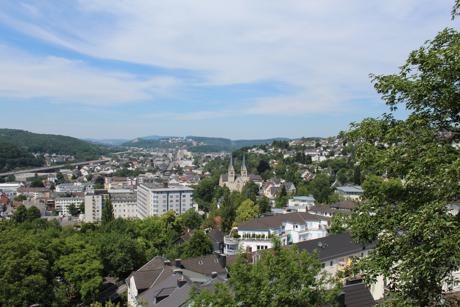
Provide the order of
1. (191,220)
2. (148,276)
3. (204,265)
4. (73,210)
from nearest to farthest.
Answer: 1. (148,276)
2. (204,265)
3. (191,220)
4. (73,210)

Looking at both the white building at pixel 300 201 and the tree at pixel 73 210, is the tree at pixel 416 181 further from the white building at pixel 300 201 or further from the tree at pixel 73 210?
the tree at pixel 73 210

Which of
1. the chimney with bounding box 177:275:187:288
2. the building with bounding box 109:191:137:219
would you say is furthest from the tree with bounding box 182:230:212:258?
the building with bounding box 109:191:137:219

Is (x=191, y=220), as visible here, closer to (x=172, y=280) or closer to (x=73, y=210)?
(x=172, y=280)

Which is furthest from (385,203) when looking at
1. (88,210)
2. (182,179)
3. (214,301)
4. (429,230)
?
(182,179)

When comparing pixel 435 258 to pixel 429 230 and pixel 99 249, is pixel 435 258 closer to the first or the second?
pixel 429 230

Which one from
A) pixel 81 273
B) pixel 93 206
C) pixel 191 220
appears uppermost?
pixel 81 273

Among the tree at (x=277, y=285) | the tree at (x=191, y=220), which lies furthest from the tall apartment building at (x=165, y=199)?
the tree at (x=277, y=285)

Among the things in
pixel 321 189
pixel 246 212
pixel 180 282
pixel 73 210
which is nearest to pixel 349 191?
pixel 321 189
